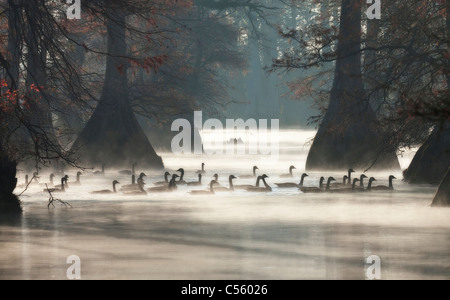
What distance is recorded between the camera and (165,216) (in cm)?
2358

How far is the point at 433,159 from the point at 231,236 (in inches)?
517

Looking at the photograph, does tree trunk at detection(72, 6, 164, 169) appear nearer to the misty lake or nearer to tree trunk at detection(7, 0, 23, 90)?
tree trunk at detection(7, 0, 23, 90)

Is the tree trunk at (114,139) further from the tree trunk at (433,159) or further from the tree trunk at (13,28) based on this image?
the tree trunk at (433,159)

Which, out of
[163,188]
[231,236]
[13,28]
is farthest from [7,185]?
[163,188]

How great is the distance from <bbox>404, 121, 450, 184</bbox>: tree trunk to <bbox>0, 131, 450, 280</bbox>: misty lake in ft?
1.74

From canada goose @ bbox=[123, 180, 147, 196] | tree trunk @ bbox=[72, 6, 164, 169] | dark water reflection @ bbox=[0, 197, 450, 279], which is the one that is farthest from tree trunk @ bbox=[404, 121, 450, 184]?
tree trunk @ bbox=[72, 6, 164, 169]

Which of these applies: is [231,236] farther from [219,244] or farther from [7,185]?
[7,185]

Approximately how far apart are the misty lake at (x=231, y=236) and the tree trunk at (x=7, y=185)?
44 centimetres

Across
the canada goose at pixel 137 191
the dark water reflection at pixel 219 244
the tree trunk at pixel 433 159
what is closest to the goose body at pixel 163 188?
the canada goose at pixel 137 191

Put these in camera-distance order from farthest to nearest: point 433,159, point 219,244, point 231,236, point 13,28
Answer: point 433,159 → point 13,28 → point 231,236 → point 219,244

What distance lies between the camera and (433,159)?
3130 centimetres

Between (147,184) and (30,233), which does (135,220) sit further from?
(147,184)
